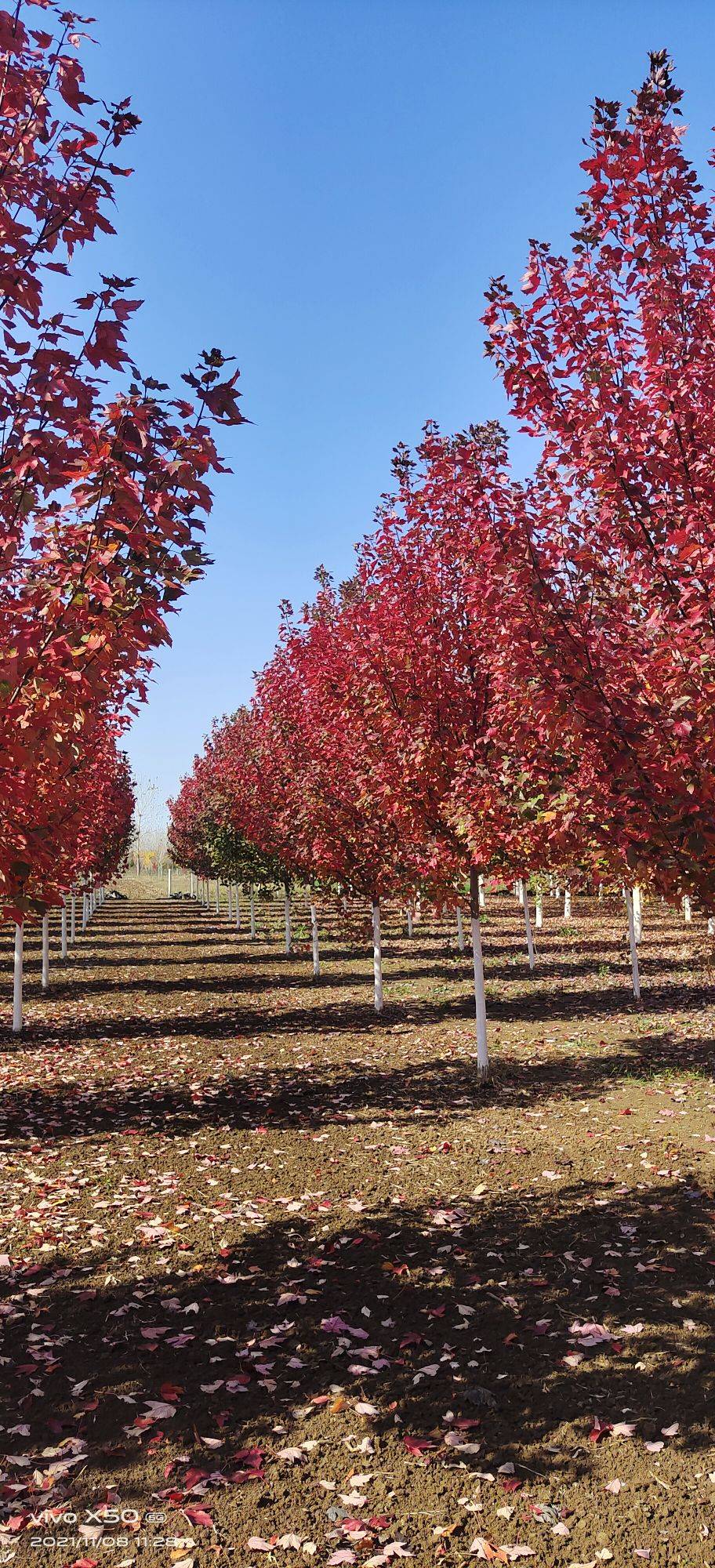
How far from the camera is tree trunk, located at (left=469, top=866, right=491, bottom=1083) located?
1025 centimetres

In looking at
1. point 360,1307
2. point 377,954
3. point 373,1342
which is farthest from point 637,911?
point 373,1342

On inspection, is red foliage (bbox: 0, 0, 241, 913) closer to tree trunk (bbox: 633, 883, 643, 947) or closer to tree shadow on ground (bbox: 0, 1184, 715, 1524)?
tree shadow on ground (bbox: 0, 1184, 715, 1524)

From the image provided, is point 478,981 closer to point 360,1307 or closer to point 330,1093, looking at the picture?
point 330,1093

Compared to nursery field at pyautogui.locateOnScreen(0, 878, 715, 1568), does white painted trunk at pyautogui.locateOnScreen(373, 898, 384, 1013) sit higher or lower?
higher

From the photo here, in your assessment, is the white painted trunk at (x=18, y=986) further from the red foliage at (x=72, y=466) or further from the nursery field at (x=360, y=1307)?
the red foliage at (x=72, y=466)

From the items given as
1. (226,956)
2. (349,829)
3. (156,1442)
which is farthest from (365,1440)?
(226,956)

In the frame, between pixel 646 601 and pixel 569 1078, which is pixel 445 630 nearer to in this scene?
pixel 646 601

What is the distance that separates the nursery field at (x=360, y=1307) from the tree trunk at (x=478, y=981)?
0.28 m

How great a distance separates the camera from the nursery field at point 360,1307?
3.45 metres

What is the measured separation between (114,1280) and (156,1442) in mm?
1873

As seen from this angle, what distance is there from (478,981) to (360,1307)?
546 cm

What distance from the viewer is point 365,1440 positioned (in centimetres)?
389

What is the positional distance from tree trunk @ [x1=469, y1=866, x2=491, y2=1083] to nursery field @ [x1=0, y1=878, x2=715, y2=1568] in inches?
10.9

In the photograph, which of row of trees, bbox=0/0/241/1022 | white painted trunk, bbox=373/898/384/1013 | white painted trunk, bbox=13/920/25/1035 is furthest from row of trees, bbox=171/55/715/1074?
white painted trunk, bbox=13/920/25/1035
